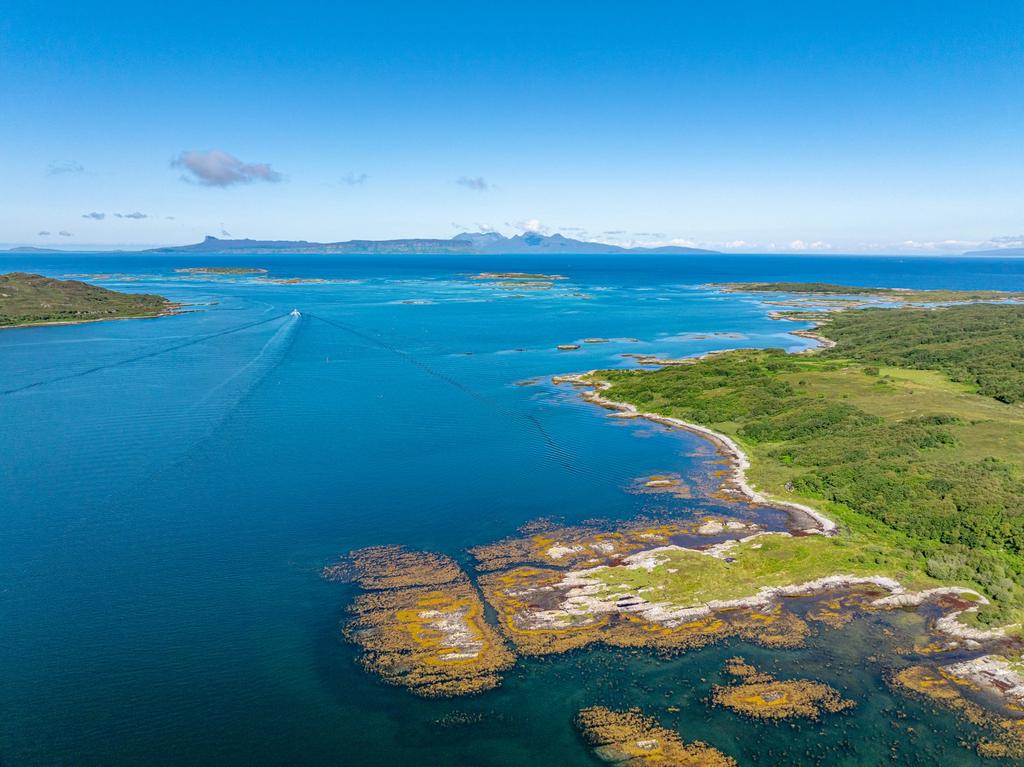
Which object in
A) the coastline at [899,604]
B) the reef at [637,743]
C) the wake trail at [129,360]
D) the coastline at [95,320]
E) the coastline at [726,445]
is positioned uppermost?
the coastline at [95,320]

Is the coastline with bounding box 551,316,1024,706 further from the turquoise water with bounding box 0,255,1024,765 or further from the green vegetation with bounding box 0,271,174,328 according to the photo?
the green vegetation with bounding box 0,271,174,328

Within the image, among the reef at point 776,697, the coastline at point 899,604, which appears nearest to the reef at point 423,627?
the coastline at point 899,604

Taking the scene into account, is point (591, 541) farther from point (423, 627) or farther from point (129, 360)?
point (129, 360)

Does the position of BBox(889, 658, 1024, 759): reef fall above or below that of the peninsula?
below

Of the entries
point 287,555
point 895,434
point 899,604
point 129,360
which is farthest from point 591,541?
point 129,360

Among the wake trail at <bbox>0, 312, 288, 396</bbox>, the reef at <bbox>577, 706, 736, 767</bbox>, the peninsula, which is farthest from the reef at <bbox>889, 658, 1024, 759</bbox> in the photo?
the wake trail at <bbox>0, 312, 288, 396</bbox>

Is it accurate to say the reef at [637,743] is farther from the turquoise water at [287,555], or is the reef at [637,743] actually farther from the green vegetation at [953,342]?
the green vegetation at [953,342]
